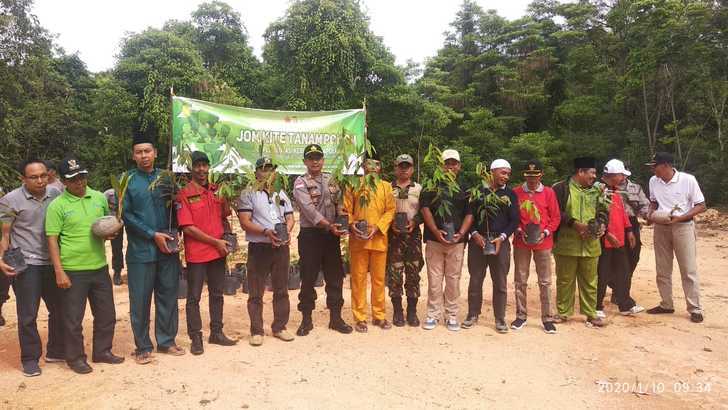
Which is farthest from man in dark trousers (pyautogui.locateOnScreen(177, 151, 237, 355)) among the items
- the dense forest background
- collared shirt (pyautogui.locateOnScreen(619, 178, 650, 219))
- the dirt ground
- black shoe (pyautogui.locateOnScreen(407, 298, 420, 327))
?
the dense forest background

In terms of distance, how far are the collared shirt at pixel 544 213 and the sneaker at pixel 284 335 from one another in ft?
8.46

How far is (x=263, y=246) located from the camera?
4.62 metres

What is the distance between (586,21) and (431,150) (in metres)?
24.9

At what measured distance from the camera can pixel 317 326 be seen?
5199 mm

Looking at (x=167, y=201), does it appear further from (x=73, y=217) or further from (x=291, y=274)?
(x=291, y=274)

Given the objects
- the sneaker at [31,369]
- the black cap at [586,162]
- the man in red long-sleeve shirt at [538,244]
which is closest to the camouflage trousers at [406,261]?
the man in red long-sleeve shirt at [538,244]

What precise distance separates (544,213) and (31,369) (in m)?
4.92

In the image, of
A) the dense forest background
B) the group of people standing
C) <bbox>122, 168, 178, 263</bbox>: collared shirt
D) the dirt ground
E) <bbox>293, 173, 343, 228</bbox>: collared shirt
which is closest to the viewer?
the dirt ground

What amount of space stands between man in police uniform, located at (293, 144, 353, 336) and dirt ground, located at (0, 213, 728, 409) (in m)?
0.36

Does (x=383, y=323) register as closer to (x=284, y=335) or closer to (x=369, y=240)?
(x=369, y=240)

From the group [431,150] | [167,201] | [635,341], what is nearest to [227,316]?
[167,201]

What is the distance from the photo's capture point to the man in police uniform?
4.76 m

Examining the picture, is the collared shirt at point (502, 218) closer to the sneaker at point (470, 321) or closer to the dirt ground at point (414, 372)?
the sneaker at point (470, 321)

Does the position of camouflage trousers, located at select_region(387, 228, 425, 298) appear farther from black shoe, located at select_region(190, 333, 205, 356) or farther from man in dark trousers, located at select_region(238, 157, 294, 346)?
black shoe, located at select_region(190, 333, 205, 356)
